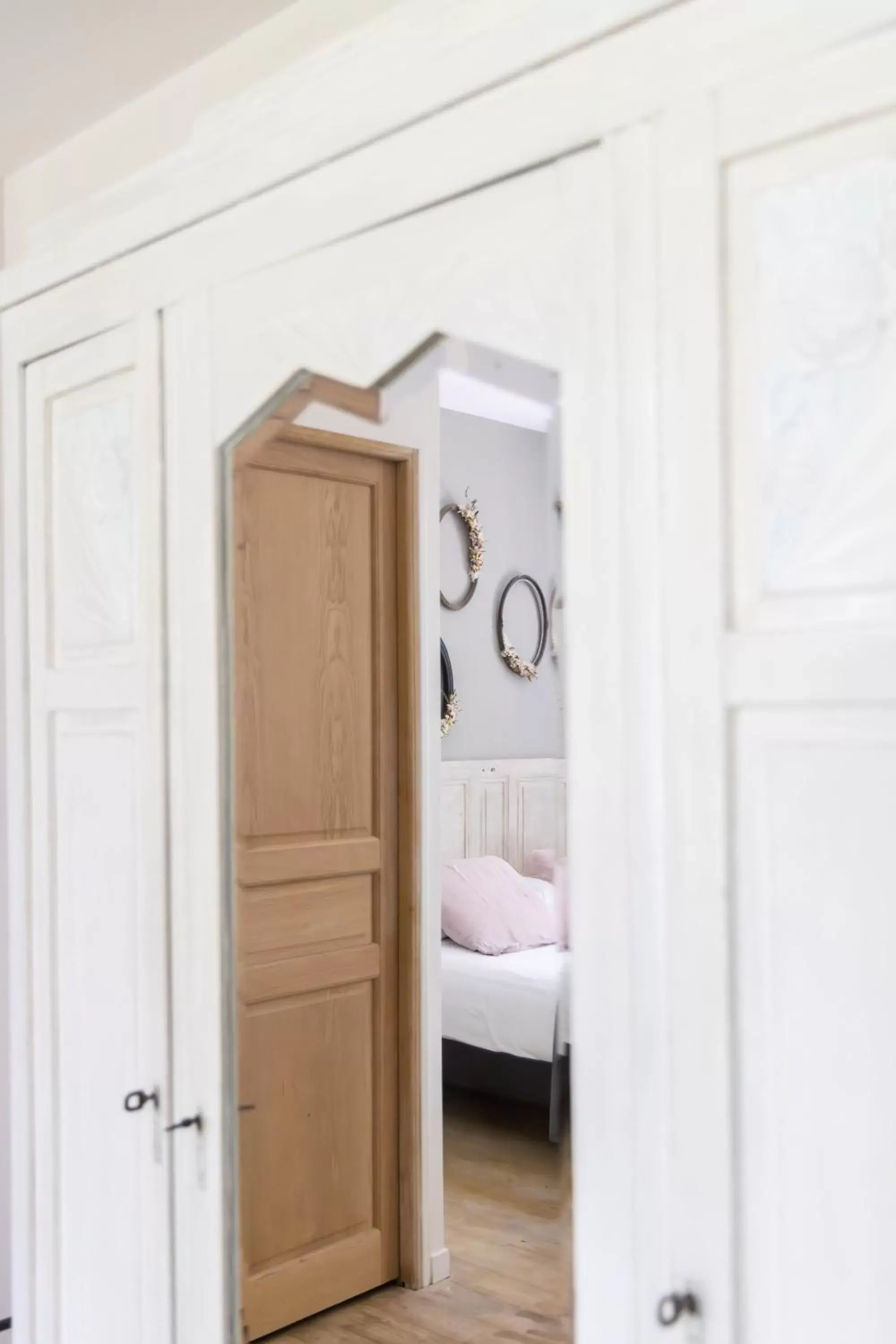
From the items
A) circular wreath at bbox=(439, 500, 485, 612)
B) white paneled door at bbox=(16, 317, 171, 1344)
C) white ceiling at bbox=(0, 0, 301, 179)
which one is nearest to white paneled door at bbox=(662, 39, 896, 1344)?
circular wreath at bbox=(439, 500, 485, 612)

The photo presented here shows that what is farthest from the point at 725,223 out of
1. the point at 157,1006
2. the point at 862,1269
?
the point at 157,1006

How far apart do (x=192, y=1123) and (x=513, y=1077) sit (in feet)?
1.52

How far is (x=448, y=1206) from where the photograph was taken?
116cm

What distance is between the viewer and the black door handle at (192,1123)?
135cm

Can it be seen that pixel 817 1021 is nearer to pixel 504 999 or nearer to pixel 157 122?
pixel 504 999

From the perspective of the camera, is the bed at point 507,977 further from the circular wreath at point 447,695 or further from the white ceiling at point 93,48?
the white ceiling at point 93,48

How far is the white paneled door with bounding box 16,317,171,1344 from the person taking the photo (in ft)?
4.70

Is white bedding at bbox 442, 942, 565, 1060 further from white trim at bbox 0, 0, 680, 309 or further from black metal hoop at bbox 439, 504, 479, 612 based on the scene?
white trim at bbox 0, 0, 680, 309

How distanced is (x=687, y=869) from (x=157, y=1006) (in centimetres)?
76

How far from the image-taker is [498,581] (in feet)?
3.59

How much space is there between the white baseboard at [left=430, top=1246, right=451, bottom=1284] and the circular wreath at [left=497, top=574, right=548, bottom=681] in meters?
0.57

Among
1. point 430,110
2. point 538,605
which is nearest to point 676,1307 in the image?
point 538,605

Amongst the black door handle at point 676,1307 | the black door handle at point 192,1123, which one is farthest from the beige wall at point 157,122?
the black door handle at point 676,1307

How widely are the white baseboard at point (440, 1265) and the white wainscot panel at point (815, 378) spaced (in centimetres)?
69
